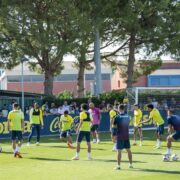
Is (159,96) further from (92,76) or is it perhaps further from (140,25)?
(92,76)

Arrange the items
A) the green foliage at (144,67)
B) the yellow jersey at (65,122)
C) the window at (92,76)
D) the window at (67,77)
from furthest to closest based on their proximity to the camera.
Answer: the window at (67,77) → the window at (92,76) → the green foliage at (144,67) → the yellow jersey at (65,122)

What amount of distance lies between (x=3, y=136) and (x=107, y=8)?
1493 cm

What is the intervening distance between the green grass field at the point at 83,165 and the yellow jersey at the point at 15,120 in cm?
115

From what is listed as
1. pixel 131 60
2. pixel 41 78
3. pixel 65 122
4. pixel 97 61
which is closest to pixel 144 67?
pixel 131 60

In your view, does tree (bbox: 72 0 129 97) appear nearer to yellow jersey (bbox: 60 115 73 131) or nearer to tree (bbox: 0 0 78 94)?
tree (bbox: 0 0 78 94)

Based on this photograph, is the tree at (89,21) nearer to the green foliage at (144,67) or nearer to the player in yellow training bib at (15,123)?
the green foliage at (144,67)

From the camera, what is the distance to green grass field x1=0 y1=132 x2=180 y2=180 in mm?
15148

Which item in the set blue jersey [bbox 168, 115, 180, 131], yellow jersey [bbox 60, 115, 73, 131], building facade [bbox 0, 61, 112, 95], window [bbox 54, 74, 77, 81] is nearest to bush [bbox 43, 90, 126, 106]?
yellow jersey [bbox 60, 115, 73, 131]

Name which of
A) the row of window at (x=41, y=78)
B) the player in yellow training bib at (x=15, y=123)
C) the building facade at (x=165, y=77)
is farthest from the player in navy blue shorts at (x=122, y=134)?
the row of window at (x=41, y=78)

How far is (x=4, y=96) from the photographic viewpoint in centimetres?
4316

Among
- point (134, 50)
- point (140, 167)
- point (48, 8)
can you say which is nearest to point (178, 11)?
point (134, 50)

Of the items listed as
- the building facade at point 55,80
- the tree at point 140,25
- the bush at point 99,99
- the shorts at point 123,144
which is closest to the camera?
the shorts at point 123,144

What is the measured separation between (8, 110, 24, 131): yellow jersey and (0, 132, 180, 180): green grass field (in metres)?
1.15

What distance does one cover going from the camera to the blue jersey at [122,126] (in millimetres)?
16812
